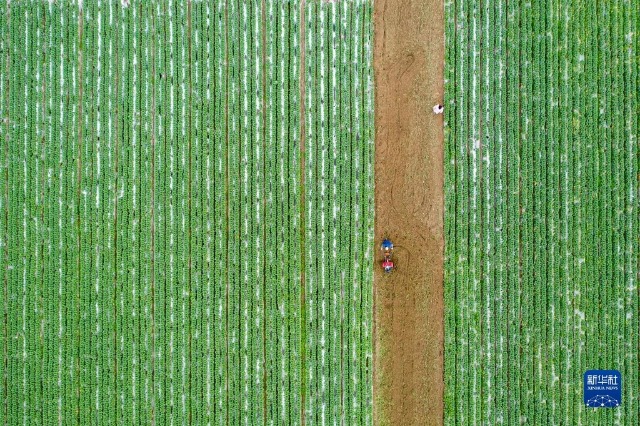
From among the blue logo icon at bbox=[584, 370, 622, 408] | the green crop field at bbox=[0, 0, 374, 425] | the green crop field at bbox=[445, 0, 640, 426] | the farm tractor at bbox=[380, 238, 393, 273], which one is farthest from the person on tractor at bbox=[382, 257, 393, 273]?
the blue logo icon at bbox=[584, 370, 622, 408]

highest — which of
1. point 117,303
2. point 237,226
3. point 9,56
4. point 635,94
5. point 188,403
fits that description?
point 9,56

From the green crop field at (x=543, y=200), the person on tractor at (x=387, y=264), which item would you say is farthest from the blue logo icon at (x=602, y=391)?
the person on tractor at (x=387, y=264)

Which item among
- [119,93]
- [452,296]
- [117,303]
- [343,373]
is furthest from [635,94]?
[117,303]

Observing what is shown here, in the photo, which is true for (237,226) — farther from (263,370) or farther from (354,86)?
(354,86)

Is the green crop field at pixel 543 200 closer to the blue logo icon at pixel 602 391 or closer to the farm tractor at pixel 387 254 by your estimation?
the blue logo icon at pixel 602 391

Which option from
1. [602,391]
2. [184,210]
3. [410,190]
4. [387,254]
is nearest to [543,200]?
[410,190]
